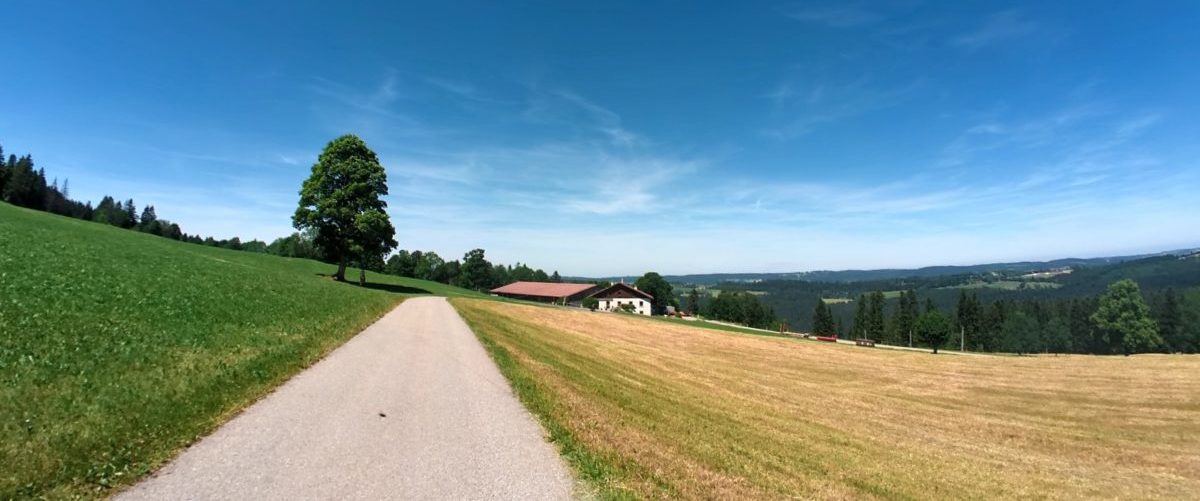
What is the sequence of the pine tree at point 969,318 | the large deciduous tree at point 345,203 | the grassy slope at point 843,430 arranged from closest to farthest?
1. the grassy slope at point 843,430
2. the large deciduous tree at point 345,203
3. the pine tree at point 969,318

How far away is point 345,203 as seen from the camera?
162 feet

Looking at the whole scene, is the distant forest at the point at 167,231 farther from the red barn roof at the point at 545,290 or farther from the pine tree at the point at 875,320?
the pine tree at the point at 875,320

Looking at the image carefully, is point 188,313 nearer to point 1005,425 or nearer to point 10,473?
point 10,473

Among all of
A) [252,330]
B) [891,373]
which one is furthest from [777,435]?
[891,373]

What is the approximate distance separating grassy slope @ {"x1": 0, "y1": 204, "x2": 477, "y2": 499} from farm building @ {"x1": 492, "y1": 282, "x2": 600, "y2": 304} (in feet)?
259

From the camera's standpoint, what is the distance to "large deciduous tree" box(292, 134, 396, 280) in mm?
48531

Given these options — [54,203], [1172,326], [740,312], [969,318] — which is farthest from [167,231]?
[1172,326]

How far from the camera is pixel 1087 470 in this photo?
12523 millimetres

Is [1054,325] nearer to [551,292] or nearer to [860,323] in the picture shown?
[860,323]

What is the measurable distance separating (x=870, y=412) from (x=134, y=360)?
68.6 feet

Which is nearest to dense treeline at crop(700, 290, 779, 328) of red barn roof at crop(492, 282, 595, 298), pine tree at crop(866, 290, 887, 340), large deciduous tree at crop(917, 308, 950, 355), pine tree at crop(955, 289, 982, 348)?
pine tree at crop(866, 290, 887, 340)

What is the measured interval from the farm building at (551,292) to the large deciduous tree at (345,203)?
1932 inches

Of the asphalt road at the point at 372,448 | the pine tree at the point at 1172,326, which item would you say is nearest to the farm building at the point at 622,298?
the asphalt road at the point at 372,448

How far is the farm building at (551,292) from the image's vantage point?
336 feet
